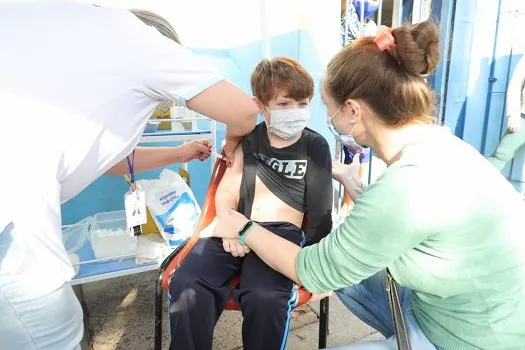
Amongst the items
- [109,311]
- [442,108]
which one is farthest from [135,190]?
[442,108]

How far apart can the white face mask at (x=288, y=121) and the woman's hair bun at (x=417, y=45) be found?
22.8 inches

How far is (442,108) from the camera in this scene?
3.31 meters

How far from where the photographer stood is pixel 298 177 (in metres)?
1.48

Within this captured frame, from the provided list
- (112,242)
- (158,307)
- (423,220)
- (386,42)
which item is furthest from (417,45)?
(112,242)

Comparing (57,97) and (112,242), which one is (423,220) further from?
(112,242)

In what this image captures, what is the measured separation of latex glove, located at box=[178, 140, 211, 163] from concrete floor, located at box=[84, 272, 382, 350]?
83cm

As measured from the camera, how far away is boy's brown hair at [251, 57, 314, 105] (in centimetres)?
145

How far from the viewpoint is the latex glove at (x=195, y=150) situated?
157cm

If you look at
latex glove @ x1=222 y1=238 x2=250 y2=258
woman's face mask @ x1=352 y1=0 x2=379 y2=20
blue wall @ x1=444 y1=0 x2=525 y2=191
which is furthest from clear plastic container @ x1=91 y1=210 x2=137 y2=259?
blue wall @ x1=444 y1=0 x2=525 y2=191

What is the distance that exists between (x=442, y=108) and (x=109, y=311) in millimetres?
2985

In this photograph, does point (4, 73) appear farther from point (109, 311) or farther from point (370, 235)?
point (109, 311)

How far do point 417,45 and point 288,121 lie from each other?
639 millimetres

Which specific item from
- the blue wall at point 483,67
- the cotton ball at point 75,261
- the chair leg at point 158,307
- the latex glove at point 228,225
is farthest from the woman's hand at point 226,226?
the blue wall at point 483,67

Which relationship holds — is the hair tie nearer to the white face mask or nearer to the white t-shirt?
the white t-shirt
